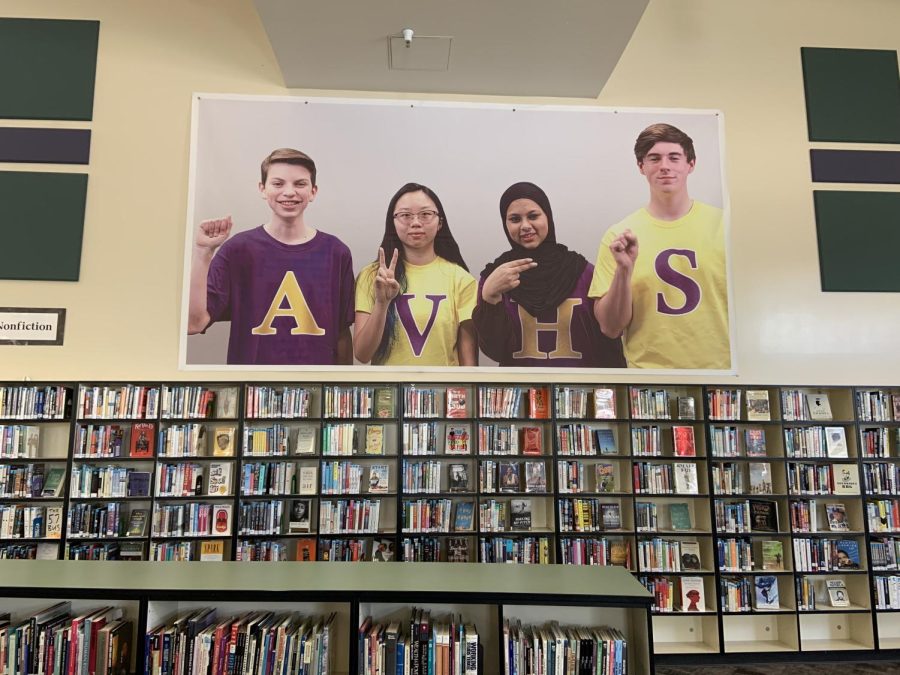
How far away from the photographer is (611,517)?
191 inches

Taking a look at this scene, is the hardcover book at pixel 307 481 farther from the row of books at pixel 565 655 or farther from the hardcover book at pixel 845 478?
the hardcover book at pixel 845 478

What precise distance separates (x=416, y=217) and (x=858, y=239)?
3986 millimetres

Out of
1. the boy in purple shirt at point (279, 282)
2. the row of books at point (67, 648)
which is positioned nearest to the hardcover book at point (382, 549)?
the boy in purple shirt at point (279, 282)

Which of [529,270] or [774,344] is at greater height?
[529,270]

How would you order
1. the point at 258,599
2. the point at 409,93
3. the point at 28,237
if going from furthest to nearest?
the point at 409,93
the point at 28,237
the point at 258,599

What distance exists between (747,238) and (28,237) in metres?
6.23

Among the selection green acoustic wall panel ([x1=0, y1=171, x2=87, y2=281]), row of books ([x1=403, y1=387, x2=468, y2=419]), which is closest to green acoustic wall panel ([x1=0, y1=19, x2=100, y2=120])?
green acoustic wall panel ([x1=0, y1=171, x2=87, y2=281])

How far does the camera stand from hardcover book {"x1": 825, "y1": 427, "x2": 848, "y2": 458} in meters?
4.98

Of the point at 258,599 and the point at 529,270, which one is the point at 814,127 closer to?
the point at 529,270

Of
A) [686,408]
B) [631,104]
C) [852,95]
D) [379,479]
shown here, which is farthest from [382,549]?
[852,95]

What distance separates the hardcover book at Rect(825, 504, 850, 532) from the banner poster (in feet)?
4.60

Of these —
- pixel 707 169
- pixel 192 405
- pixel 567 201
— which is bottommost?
pixel 192 405

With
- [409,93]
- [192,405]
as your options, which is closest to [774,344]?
[409,93]

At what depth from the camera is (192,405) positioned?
4805 mm
